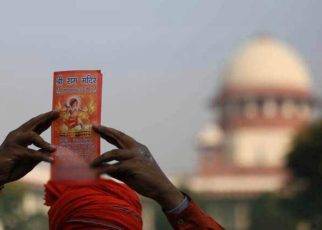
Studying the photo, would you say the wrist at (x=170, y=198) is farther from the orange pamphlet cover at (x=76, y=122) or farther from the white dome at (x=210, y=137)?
the white dome at (x=210, y=137)

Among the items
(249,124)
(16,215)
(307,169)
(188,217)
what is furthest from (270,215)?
(188,217)

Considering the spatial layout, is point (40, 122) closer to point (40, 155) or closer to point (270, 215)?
point (40, 155)

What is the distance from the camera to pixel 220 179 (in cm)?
5491

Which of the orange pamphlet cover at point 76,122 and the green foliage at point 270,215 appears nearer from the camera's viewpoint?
the orange pamphlet cover at point 76,122

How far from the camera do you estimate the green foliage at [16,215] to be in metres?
13.5

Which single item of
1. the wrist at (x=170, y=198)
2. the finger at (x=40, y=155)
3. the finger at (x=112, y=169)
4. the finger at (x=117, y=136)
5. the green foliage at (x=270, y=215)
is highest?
the finger at (x=117, y=136)

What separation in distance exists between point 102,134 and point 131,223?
0.63 ft

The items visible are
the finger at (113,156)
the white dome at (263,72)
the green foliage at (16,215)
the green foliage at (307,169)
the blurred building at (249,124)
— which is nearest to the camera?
the finger at (113,156)

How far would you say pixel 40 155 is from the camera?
248 centimetres

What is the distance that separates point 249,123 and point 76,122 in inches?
2215

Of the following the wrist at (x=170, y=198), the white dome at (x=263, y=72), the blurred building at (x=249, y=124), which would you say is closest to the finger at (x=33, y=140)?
the wrist at (x=170, y=198)

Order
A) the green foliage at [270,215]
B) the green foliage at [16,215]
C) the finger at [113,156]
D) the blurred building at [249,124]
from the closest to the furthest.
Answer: the finger at [113,156] → the green foliage at [16,215] → the green foliage at [270,215] → the blurred building at [249,124]

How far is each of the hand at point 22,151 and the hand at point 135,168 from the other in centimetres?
10

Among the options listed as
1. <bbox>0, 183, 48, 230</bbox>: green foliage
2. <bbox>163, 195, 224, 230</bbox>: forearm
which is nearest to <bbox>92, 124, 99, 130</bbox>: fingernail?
<bbox>163, 195, 224, 230</bbox>: forearm
